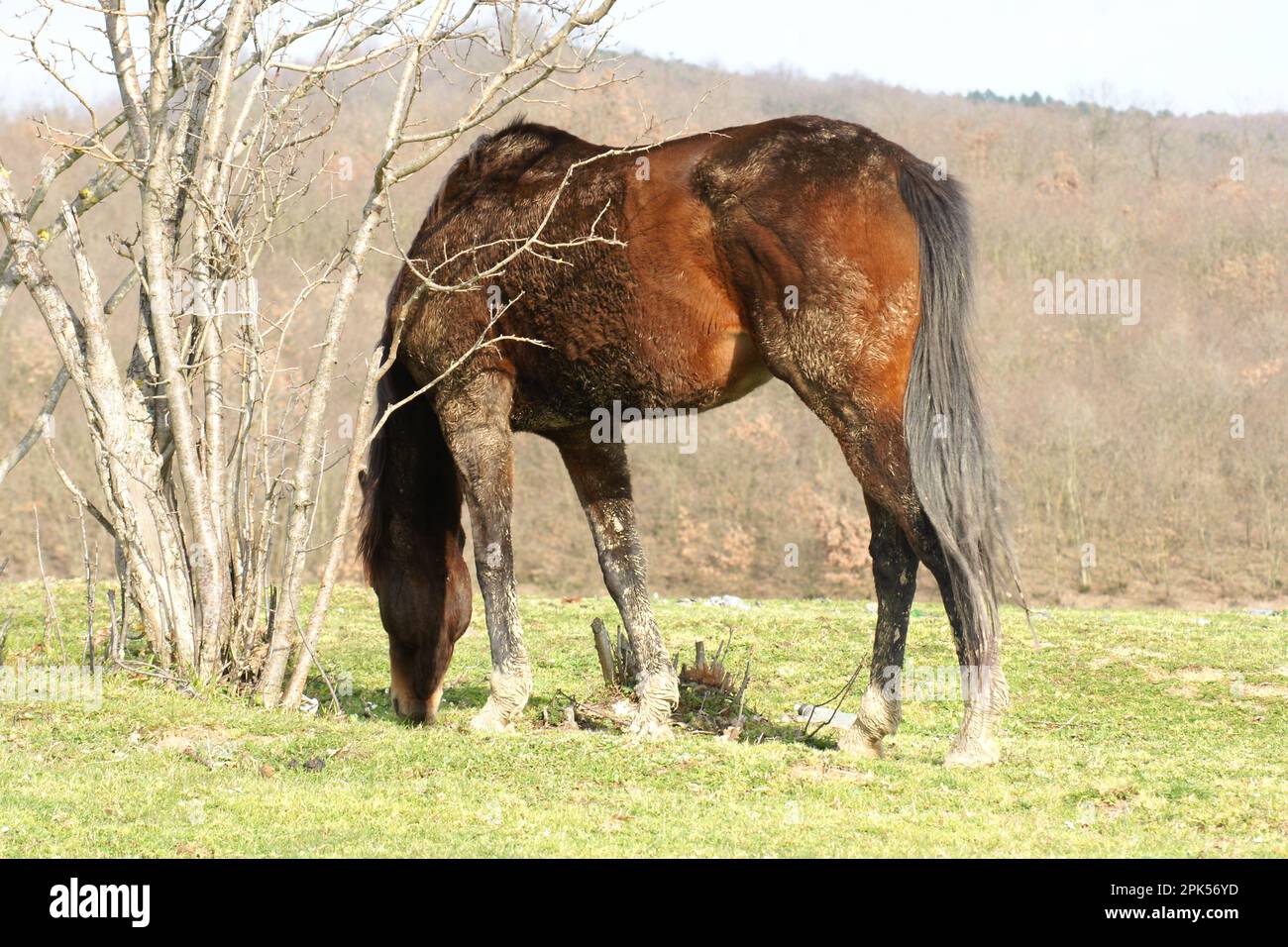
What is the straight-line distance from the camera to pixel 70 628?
11.6m

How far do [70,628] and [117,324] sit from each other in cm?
3330

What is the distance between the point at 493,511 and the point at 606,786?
2130 millimetres

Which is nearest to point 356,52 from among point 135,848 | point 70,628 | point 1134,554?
point 70,628

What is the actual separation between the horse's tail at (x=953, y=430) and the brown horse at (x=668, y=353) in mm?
12

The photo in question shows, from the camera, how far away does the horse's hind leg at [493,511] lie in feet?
25.1

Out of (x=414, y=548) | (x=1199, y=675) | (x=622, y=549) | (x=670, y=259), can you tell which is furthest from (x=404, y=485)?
(x=1199, y=675)

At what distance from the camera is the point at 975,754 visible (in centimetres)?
668

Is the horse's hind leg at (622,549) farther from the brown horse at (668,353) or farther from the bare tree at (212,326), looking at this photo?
the bare tree at (212,326)

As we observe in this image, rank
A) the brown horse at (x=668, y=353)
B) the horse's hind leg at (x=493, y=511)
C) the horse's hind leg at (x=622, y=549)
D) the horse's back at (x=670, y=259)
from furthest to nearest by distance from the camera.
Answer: the horse's hind leg at (x=622, y=549), the horse's hind leg at (x=493, y=511), the horse's back at (x=670, y=259), the brown horse at (x=668, y=353)

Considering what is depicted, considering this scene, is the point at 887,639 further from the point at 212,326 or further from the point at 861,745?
the point at 212,326

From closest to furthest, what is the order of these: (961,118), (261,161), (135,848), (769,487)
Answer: (135,848) < (261,161) < (769,487) < (961,118)

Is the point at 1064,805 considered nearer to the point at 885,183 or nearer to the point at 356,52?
the point at 885,183

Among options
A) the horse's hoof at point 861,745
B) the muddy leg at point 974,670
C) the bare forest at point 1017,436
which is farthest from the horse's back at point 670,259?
the bare forest at point 1017,436

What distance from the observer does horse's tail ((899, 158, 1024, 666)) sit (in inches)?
256
